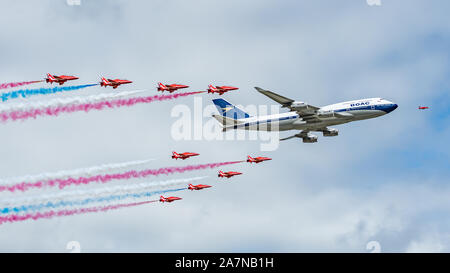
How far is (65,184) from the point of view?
141 metres

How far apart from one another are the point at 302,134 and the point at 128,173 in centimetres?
4435

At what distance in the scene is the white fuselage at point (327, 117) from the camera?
533ft

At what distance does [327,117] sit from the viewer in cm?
16300

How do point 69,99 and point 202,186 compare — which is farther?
point 202,186

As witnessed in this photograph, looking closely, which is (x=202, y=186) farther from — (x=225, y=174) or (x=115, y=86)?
(x=115, y=86)

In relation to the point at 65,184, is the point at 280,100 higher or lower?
higher

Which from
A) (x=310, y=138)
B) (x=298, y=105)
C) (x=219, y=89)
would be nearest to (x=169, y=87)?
(x=219, y=89)

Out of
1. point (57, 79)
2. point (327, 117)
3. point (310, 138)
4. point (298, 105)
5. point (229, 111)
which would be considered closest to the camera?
point (57, 79)

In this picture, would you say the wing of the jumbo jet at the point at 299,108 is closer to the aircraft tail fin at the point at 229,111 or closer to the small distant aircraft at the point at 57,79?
the aircraft tail fin at the point at 229,111

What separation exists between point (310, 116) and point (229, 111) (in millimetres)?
18979

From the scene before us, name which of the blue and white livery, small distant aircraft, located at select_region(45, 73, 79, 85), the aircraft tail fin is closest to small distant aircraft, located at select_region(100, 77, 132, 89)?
small distant aircraft, located at select_region(45, 73, 79, 85)

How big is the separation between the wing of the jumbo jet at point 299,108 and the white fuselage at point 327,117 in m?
0.29

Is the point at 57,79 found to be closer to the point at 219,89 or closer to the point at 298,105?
the point at 219,89
